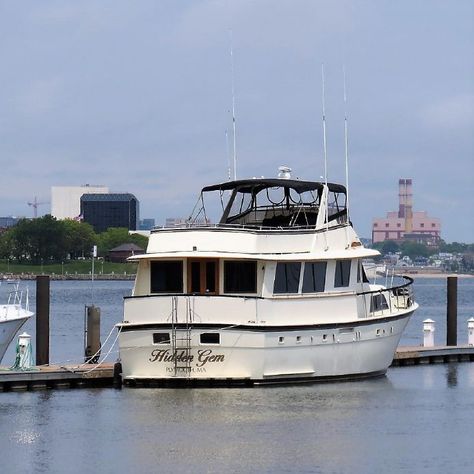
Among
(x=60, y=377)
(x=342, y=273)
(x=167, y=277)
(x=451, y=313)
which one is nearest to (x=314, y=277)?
(x=342, y=273)

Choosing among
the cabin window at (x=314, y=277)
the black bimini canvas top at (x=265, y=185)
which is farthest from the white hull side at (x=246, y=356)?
the black bimini canvas top at (x=265, y=185)

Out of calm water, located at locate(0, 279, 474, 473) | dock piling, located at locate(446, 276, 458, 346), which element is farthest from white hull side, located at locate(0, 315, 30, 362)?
dock piling, located at locate(446, 276, 458, 346)

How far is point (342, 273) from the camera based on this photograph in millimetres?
44344

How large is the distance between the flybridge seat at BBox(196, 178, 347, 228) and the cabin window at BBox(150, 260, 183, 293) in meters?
3.45

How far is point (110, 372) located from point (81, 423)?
20.1 ft

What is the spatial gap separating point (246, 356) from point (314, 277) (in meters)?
3.27

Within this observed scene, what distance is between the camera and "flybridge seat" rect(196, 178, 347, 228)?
45581 mm

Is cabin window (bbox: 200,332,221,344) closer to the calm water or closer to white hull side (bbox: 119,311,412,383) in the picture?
white hull side (bbox: 119,311,412,383)

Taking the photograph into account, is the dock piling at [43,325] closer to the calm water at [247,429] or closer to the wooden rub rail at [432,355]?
the calm water at [247,429]

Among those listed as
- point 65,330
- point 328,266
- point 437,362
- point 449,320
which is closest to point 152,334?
point 328,266

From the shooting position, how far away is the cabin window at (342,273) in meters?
44.0

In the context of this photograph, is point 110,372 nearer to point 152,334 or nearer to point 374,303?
point 152,334

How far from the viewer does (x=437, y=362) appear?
2064 inches

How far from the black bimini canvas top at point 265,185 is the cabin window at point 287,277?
128 inches
